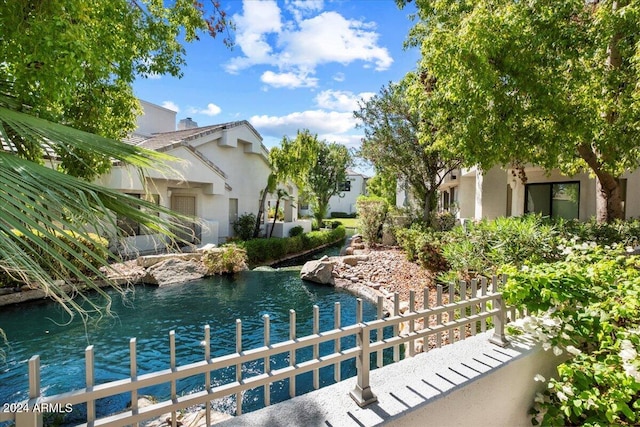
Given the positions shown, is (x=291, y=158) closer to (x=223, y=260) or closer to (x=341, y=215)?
(x=223, y=260)

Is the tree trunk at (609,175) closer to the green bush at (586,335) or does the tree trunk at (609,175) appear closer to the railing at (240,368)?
the green bush at (586,335)

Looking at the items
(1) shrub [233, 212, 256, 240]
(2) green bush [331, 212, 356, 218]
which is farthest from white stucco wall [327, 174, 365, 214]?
(1) shrub [233, 212, 256, 240]

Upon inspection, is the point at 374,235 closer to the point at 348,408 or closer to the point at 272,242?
the point at 272,242

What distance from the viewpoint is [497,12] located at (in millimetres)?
6539

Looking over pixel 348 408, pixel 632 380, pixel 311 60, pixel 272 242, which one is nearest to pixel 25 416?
pixel 348 408

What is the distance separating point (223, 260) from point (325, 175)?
19.1 m

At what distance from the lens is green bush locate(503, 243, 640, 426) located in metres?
2.79

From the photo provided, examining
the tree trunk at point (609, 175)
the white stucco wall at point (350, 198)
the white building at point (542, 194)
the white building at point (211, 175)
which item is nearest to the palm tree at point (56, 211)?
the tree trunk at point (609, 175)

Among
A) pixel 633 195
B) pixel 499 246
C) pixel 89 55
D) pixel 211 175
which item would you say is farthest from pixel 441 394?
pixel 211 175

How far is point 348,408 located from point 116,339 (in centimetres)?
707

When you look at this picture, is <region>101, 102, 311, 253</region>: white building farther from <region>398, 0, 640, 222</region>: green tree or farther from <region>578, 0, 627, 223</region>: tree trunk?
<region>578, 0, 627, 223</region>: tree trunk

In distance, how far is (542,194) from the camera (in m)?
14.8

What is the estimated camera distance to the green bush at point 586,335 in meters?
2.79

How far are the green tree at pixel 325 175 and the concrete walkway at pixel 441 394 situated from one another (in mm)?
26528
